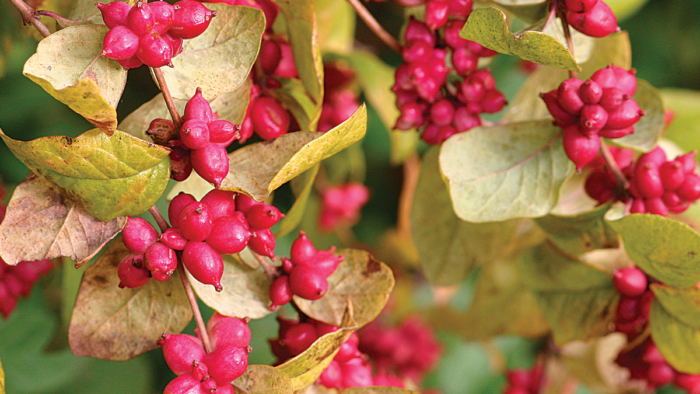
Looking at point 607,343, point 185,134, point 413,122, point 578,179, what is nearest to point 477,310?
point 607,343

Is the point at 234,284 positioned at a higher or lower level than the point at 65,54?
lower

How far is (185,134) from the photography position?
1.31ft

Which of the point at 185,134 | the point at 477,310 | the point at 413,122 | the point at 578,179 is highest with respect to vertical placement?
the point at 185,134

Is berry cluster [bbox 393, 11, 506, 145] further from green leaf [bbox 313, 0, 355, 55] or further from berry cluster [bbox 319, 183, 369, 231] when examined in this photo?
berry cluster [bbox 319, 183, 369, 231]

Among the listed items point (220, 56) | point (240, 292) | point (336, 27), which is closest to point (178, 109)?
point (220, 56)

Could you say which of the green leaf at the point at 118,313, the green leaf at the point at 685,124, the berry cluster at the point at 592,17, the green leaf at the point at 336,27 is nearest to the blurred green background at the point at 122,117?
the green leaf at the point at 685,124

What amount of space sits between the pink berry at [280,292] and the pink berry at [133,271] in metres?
0.11

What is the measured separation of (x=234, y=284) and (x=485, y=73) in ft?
1.14

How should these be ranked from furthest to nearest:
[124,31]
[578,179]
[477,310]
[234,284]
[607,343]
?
[477,310] → [607,343] → [578,179] → [234,284] → [124,31]

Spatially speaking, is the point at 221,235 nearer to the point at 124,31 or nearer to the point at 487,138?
the point at 124,31

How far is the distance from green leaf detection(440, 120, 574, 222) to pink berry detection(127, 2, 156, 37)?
0.98ft

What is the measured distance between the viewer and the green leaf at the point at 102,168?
1.27ft

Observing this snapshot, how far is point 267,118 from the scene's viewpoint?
0.56 meters

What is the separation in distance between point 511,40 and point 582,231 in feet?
0.91
